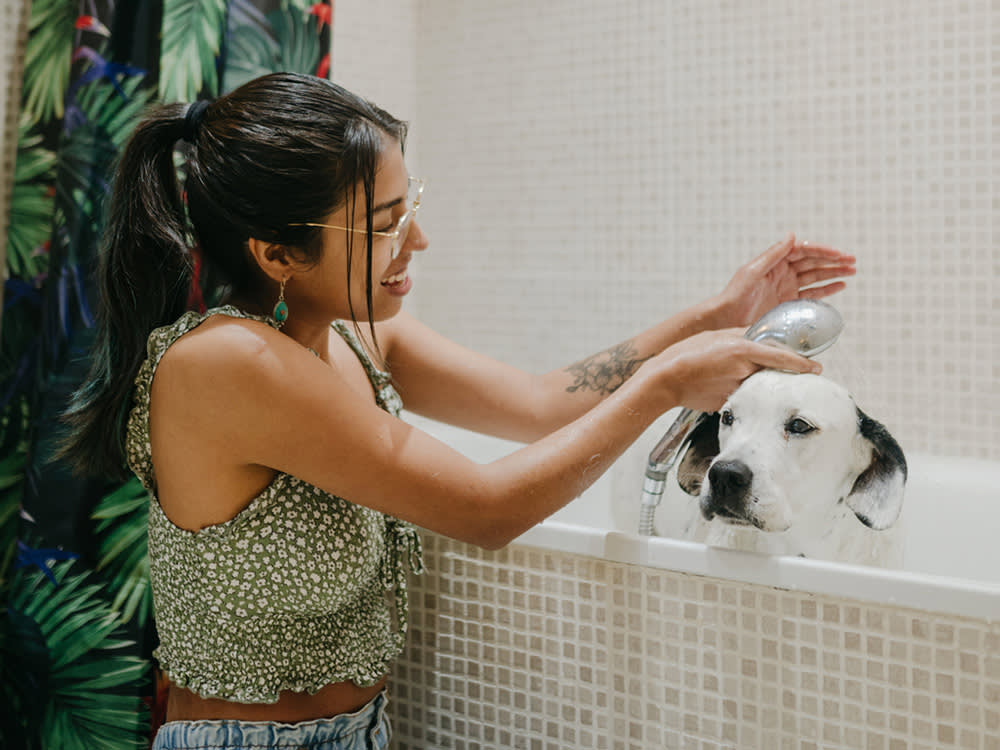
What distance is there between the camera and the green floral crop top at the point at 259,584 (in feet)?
2.92

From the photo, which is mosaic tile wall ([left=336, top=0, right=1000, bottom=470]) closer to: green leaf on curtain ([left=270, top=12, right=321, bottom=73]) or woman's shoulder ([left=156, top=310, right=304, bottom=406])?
green leaf on curtain ([left=270, top=12, right=321, bottom=73])

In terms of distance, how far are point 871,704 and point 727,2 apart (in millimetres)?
1631

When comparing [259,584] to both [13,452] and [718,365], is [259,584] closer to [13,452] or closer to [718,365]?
[718,365]

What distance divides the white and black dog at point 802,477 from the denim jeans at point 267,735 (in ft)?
1.54

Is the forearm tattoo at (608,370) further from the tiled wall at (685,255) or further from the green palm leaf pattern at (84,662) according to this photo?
the green palm leaf pattern at (84,662)

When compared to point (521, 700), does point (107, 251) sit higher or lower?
higher

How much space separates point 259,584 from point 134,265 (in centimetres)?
38

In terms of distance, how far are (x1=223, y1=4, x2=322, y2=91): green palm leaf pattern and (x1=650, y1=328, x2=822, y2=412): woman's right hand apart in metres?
0.90

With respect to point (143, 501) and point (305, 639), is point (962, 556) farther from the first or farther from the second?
point (143, 501)

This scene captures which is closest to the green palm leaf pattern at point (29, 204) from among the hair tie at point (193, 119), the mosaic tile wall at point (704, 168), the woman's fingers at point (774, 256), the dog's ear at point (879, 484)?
the hair tie at point (193, 119)

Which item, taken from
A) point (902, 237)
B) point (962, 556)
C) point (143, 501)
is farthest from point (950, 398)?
point (143, 501)

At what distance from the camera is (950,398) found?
1.73 metres

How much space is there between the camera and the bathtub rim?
2.45 feet

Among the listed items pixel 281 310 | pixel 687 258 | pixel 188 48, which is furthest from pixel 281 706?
pixel 687 258
